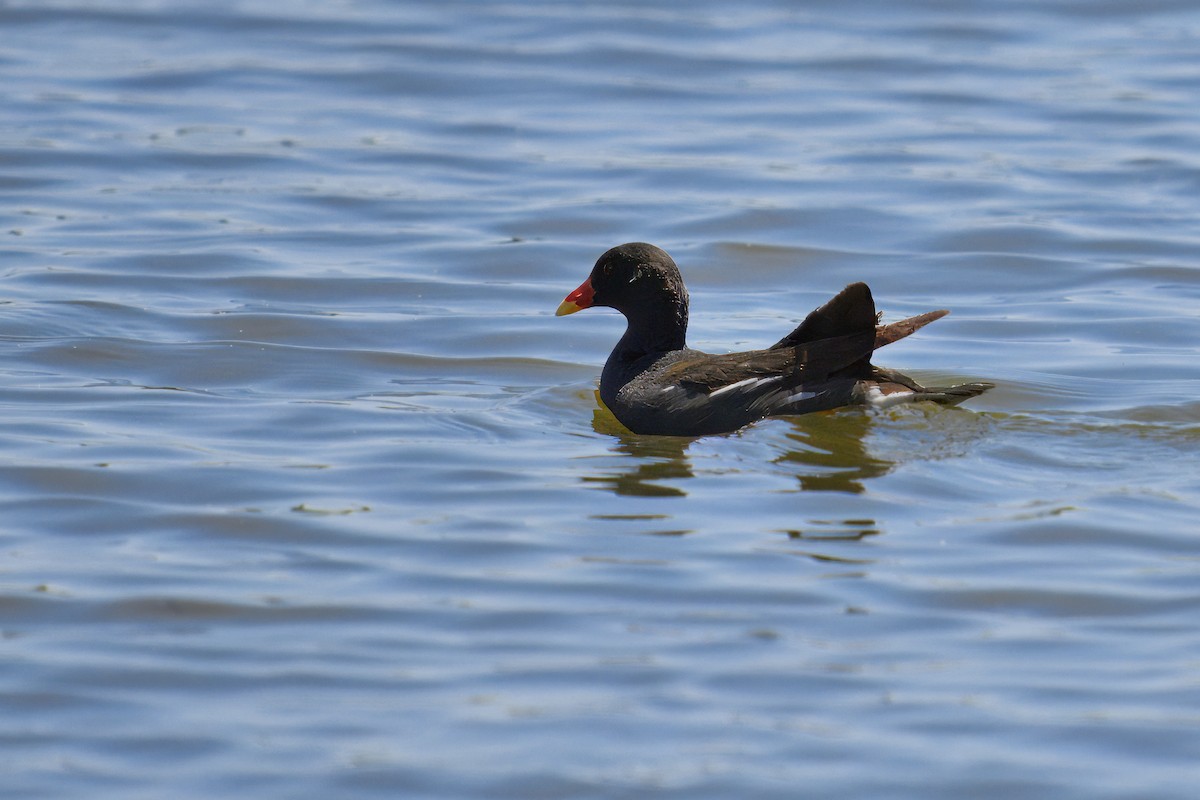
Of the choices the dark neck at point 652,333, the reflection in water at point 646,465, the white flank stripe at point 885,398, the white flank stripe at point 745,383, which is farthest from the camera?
the dark neck at point 652,333

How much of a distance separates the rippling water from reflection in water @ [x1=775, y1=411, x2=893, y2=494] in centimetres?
4

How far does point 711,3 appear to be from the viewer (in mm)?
22969

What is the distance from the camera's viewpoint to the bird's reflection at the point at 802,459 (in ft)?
26.5

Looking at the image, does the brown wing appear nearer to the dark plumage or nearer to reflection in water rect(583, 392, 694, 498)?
the dark plumage

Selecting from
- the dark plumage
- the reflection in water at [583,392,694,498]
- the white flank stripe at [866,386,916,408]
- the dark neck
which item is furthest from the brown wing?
the dark neck

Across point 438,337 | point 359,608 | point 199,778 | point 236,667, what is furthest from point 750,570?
point 438,337

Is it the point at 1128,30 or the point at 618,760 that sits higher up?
the point at 1128,30

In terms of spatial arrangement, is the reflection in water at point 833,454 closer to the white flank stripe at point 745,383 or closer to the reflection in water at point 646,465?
the white flank stripe at point 745,383

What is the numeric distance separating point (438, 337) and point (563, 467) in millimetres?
3242

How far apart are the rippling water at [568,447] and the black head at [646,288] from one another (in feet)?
2.06

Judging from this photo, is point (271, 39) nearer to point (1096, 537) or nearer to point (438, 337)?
point (438, 337)

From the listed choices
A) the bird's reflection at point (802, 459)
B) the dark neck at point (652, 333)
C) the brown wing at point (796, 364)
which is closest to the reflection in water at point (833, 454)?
the bird's reflection at point (802, 459)

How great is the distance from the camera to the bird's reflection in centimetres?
809

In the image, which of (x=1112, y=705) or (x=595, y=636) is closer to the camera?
(x=1112, y=705)
